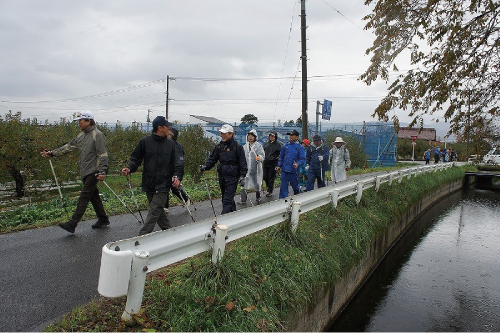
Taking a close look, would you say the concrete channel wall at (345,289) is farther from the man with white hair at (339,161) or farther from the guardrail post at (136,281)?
the man with white hair at (339,161)

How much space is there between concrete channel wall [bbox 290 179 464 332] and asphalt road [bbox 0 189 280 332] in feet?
7.52

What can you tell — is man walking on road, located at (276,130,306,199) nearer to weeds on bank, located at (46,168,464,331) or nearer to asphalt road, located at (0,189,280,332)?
weeds on bank, located at (46,168,464,331)

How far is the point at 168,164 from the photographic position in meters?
5.40

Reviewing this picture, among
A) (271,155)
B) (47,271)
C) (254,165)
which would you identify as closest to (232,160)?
(254,165)

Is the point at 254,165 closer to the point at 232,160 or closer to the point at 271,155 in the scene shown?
the point at 271,155

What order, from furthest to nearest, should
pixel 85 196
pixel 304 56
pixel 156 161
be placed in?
pixel 304 56
pixel 85 196
pixel 156 161

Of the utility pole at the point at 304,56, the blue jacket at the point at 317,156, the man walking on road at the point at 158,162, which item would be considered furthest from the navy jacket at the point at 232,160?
the utility pole at the point at 304,56

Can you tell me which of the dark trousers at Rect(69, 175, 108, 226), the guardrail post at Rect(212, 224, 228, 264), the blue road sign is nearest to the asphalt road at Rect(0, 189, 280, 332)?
the dark trousers at Rect(69, 175, 108, 226)

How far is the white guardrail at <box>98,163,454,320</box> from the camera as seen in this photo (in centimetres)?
263

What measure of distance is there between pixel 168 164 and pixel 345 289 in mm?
3248

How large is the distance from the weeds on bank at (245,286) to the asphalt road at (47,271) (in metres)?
0.47

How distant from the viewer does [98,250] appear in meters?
5.49

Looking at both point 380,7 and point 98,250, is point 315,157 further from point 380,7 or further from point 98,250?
point 98,250

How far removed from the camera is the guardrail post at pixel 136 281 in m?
2.76
